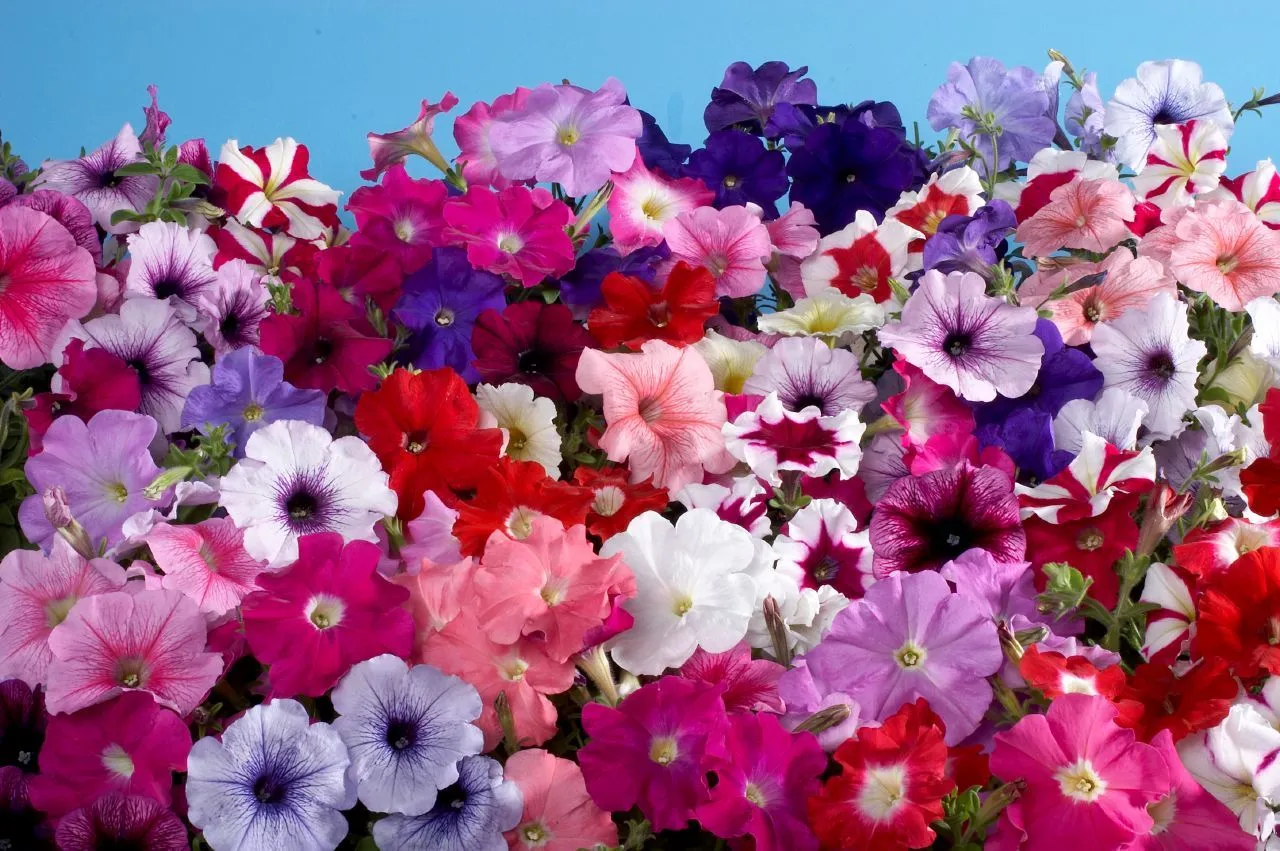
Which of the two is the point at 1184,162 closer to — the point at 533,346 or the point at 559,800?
the point at 533,346

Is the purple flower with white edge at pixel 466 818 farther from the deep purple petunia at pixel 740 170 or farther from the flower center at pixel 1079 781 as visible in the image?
the deep purple petunia at pixel 740 170

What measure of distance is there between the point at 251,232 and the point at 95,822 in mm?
504

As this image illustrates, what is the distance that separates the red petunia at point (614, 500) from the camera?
89 cm

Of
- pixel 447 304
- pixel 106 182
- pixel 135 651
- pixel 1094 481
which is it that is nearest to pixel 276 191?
pixel 106 182

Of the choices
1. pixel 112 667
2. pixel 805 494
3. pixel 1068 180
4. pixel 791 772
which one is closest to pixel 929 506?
pixel 805 494

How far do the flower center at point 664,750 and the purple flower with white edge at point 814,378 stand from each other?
0.28 m

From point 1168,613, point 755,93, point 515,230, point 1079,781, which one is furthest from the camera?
point 755,93

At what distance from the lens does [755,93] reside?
4.11 ft

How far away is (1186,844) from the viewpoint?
722mm

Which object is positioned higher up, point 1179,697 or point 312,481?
point 312,481

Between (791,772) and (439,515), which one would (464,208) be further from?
(791,772)

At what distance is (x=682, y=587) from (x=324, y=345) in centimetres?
34

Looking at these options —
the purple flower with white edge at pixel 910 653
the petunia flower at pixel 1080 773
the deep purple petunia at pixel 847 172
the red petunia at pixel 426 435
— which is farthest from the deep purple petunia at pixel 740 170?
the petunia flower at pixel 1080 773

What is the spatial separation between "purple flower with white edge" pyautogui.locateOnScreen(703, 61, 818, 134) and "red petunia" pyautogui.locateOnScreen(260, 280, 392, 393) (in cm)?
44
